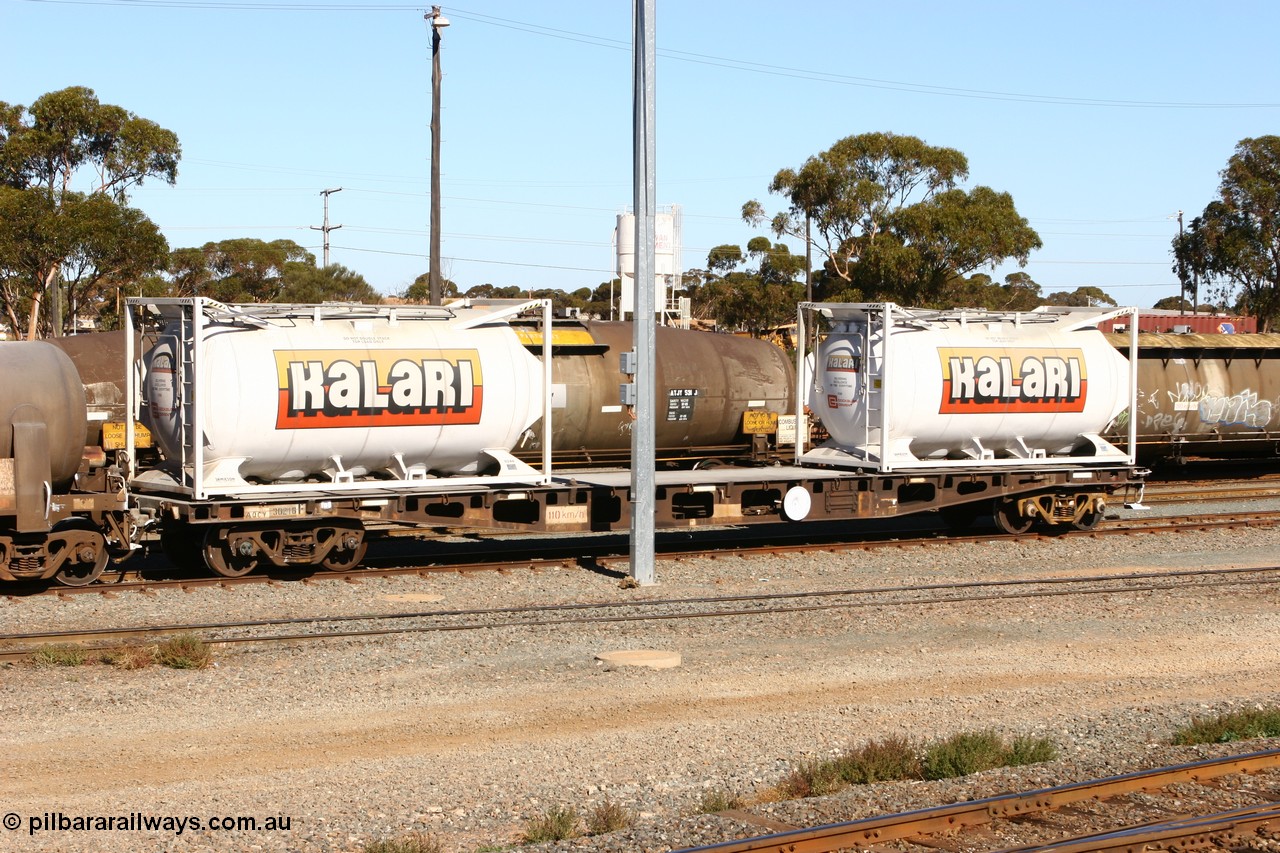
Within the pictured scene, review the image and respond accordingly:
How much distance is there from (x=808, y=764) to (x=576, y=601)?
6.74 metres

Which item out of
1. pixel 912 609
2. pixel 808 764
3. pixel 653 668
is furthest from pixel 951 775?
pixel 912 609

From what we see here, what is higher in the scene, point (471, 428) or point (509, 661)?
point (471, 428)

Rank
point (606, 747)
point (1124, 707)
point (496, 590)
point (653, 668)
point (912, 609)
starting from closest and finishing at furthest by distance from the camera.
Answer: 1. point (606, 747)
2. point (1124, 707)
3. point (653, 668)
4. point (912, 609)
5. point (496, 590)

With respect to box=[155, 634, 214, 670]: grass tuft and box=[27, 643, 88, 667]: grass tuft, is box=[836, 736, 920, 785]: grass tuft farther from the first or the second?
box=[27, 643, 88, 667]: grass tuft

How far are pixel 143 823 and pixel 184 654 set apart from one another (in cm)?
442

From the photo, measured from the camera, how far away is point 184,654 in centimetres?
1247

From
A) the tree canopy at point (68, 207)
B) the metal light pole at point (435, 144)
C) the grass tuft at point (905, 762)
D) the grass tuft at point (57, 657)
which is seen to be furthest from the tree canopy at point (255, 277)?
the grass tuft at point (905, 762)

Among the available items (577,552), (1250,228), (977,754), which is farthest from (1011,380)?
(1250,228)

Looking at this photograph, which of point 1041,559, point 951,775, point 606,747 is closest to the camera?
point 951,775

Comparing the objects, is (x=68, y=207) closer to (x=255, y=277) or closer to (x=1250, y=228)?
(x=255, y=277)

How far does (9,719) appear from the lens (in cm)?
1066

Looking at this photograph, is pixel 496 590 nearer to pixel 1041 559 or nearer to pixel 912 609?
pixel 912 609

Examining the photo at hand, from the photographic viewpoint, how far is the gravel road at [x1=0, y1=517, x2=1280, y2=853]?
862cm

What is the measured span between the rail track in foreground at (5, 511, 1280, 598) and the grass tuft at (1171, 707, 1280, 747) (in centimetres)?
880
